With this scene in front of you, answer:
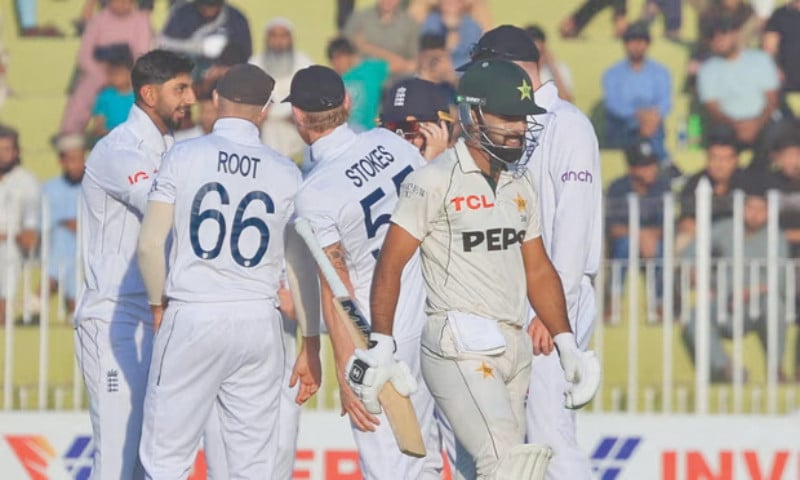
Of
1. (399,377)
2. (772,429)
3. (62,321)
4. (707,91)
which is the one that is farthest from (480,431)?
(707,91)

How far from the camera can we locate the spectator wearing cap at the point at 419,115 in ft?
29.2

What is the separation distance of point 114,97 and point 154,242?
21.7ft

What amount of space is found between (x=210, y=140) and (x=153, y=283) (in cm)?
67

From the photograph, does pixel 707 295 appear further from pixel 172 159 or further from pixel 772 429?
pixel 172 159

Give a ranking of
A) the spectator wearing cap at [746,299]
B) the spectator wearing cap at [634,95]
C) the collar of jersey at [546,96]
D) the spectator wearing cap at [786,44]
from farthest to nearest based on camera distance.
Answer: the spectator wearing cap at [786,44] → the spectator wearing cap at [634,95] → the spectator wearing cap at [746,299] → the collar of jersey at [546,96]

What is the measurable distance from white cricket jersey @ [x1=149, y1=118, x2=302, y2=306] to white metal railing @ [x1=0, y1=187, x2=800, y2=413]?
337 centimetres

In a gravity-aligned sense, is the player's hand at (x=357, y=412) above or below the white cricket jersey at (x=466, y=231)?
below

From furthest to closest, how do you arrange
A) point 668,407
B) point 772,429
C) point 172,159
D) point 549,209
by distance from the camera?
point 668,407 → point 772,429 → point 549,209 → point 172,159

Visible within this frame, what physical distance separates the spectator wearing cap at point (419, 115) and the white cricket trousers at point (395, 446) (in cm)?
114

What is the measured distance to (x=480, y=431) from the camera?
23.2 ft

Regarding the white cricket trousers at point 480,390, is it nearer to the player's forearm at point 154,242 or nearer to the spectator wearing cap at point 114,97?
the player's forearm at point 154,242

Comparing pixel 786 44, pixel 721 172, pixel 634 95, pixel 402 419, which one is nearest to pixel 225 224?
pixel 402 419

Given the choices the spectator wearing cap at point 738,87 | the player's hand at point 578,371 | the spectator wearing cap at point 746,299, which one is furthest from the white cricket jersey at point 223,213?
the spectator wearing cap at point 738,87

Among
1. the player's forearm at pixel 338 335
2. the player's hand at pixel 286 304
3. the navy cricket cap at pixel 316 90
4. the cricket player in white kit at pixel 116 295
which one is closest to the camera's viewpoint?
the player's forearm at pixel 338 335
